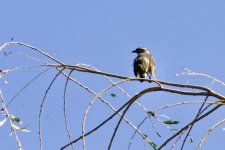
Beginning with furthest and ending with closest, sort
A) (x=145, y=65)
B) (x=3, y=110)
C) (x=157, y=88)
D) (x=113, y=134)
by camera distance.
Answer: (x=145, y=65) → (x=3, y=110) → (x=157, y=88) → (x=113, y=134)

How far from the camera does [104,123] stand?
1997mm

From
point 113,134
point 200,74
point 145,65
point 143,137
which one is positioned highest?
point 145,65

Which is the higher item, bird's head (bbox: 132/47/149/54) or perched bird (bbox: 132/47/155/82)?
bird's head (bbox: 132/47/149/54)

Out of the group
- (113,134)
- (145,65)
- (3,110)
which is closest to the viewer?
(113,134)

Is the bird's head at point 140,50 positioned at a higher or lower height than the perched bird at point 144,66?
higher

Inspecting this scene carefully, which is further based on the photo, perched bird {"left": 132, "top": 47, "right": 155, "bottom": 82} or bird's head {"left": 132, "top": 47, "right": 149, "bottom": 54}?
bird's head {"left": 132, "top": 47, "right": 149, "bottom": 54}

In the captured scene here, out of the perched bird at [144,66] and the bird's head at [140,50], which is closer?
the perched bird at [144,66]

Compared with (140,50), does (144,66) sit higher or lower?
lower

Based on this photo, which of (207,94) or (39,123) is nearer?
(207,94)

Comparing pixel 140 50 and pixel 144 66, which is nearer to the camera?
pixel 144 66

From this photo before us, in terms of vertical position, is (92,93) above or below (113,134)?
above

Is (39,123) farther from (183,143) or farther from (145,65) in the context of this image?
(145,65)

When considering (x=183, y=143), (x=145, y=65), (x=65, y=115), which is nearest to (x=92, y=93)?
(x=65, y=115)

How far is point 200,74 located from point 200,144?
0.28 m
